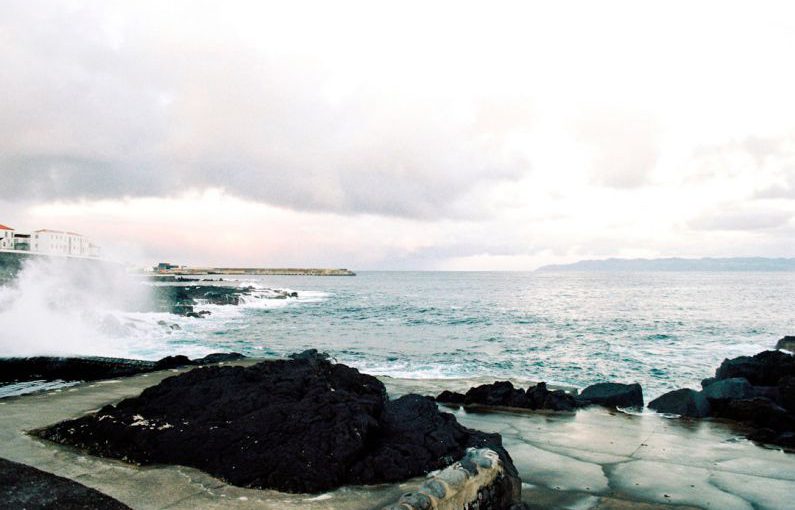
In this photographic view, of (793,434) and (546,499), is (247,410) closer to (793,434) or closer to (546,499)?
(546,499)

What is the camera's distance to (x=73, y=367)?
43.1ft

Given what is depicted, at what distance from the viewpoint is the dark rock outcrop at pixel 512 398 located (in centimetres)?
1074

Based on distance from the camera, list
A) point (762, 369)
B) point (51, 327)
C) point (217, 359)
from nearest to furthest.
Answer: point (217, 359)
point (762, 369)
point (51, 327)

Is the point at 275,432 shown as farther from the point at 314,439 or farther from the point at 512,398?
the point at 512,398

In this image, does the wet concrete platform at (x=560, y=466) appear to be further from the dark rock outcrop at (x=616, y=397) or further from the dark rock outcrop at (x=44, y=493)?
the dark rock outcrop at (x=616, y=397)

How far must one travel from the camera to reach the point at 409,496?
4.17 m

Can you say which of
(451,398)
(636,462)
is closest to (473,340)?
(451,398)

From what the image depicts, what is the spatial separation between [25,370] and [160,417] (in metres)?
9.11

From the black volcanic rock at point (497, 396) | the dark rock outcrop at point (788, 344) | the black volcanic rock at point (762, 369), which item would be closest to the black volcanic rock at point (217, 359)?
the black volcanic rock at point (497, 396)

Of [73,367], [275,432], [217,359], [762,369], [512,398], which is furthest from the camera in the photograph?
[762,369]

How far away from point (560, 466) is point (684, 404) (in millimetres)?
5271

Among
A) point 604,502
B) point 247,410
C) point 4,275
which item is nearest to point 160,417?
point 247,410

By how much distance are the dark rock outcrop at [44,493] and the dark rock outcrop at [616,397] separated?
9.30 meters

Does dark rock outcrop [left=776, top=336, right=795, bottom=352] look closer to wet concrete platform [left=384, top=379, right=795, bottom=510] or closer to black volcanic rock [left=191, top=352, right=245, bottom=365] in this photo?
wet concrete platform [left=384, top=379, right=795, bottom=510]
